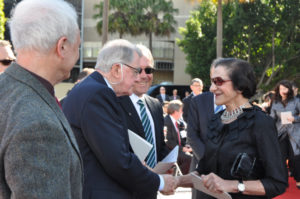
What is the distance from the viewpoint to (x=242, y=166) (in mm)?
2680

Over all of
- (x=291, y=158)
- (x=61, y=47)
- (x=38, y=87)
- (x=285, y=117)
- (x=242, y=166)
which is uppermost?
(x=61, y=47)

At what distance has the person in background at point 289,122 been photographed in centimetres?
836

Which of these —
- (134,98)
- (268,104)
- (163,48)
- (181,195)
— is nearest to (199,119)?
(134,98)

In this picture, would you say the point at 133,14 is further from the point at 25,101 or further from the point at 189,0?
the point at 25,101

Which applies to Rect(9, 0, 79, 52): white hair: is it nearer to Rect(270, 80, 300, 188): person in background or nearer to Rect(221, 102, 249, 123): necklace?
Rect(221, 102, 249, 123): necklace

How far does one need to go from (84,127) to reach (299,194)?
6.35 metres

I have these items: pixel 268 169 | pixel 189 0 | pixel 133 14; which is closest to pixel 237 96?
pixel 268 169

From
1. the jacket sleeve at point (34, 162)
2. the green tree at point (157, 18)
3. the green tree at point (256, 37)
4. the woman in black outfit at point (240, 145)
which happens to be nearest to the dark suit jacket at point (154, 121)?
the woman in black outfit at point (240, 145)

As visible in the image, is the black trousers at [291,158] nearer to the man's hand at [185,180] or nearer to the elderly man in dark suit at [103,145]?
the man's hand at [185,180]

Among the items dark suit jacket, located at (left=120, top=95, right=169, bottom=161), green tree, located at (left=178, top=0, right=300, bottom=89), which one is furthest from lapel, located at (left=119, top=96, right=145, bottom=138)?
green tree, located at (left=178, top=0, right=300, bottom=89)

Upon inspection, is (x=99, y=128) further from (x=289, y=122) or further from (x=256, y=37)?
(x=256, y=37)

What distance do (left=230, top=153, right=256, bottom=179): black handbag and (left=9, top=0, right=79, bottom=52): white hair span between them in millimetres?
1532

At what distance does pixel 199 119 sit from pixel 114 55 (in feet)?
8.21

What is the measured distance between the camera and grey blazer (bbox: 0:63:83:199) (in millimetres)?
1386
